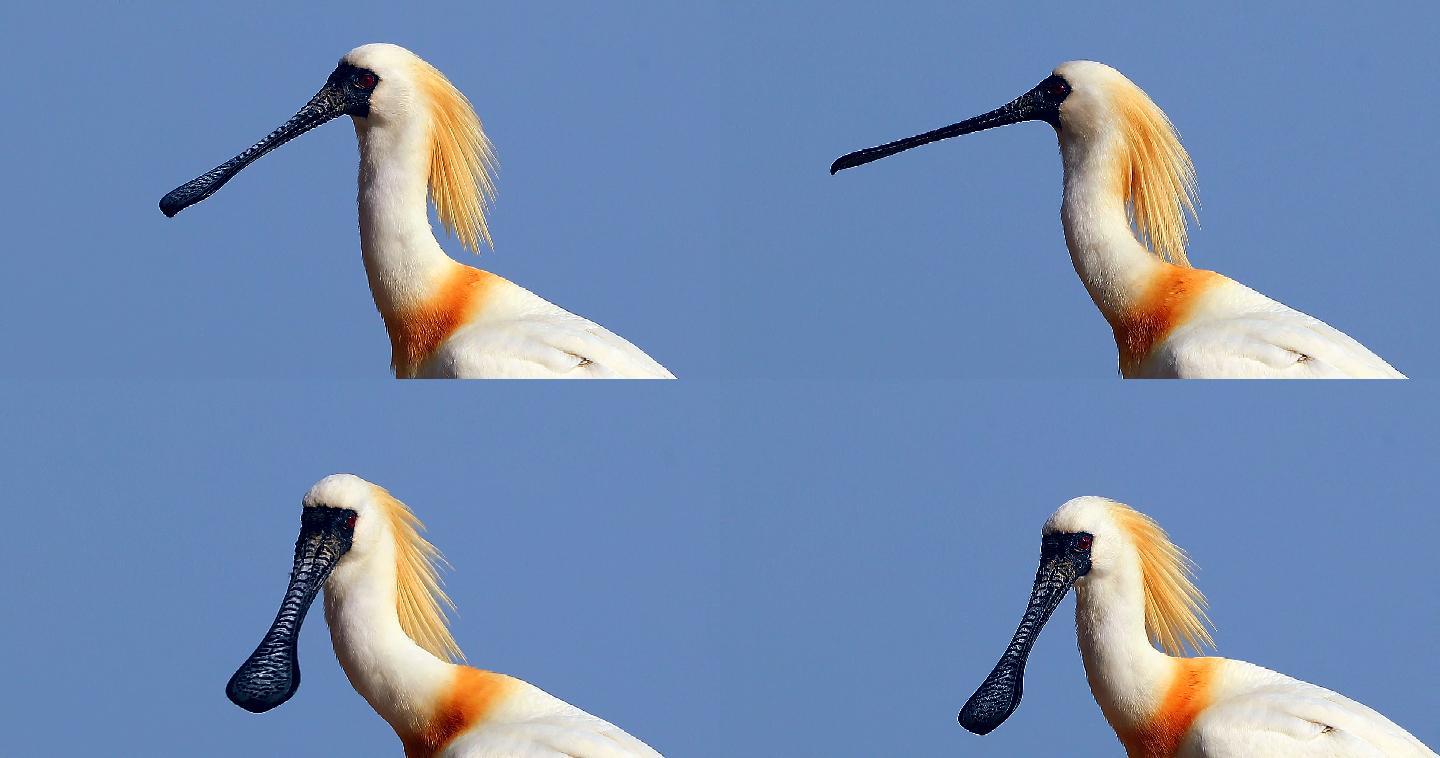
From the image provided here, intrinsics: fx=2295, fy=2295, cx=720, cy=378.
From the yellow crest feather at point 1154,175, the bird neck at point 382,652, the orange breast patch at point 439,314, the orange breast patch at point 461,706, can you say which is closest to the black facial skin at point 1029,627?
the yellow crest feather at point 1154,175

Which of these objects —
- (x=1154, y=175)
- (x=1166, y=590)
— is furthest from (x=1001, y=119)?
(x=1166, y=590)

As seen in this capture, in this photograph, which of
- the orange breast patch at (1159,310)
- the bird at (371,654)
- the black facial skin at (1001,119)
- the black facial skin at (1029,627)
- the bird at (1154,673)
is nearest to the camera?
the bird at (1154,673)

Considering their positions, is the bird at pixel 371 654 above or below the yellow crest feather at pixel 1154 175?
below

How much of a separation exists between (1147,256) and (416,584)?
1.88 m

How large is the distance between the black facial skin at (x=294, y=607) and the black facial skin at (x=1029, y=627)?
1.46m

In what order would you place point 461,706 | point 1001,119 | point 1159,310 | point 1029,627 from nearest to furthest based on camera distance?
point 461,706, point 1029,627, point 1159,310, point 1001,119

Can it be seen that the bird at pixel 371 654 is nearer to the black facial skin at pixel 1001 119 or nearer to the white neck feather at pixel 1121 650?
the white neck feather at pixel 1121 650

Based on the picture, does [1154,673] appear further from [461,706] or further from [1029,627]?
[461,706]

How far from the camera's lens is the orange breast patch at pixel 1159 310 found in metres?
5.36

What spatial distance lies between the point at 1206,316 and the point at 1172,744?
39.1 inches

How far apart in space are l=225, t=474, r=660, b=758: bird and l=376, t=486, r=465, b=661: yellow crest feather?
4 centimetres

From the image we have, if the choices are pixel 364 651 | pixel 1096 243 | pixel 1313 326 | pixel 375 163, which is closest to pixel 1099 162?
pixel 1096 243

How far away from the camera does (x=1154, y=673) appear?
5082 millimetres

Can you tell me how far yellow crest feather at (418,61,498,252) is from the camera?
18.0ft
